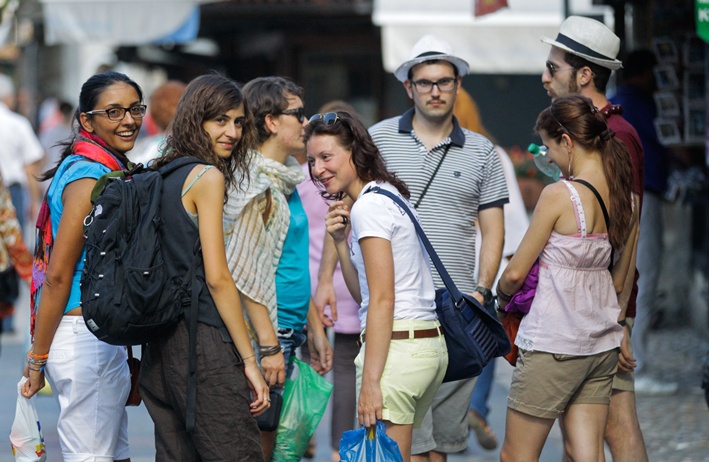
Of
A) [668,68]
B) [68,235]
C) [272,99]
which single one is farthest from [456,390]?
[668,68]

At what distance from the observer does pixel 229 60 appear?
20016 millimetres

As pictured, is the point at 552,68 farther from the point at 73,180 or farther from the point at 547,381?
the point at 73,180

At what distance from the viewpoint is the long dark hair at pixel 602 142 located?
4512mm

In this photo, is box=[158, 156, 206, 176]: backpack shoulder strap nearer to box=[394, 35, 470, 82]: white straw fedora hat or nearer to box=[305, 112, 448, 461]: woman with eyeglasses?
box=[305, 112, 448, 461]: woman with eyeglasses

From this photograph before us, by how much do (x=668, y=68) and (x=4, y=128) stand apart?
6.66 meters

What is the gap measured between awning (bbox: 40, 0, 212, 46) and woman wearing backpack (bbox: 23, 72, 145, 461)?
7441 millimetres

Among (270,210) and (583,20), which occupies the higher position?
(583,20)

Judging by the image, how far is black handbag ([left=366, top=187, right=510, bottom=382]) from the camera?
432 centimetres

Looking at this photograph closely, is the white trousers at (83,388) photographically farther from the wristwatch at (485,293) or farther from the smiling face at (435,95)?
the smiling face at (435,95)

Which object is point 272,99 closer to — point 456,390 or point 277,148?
point 277,148

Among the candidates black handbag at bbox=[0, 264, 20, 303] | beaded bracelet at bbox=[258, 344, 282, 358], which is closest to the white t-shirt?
beaded bracelet at bbox=[258, 344, 282, 358]

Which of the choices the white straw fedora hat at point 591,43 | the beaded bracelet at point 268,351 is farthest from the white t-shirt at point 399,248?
the white straw fedora hat at point 591,43

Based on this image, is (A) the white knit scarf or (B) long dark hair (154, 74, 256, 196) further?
(A) the white knit scarf

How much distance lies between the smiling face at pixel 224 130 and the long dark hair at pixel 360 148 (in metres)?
0.39
